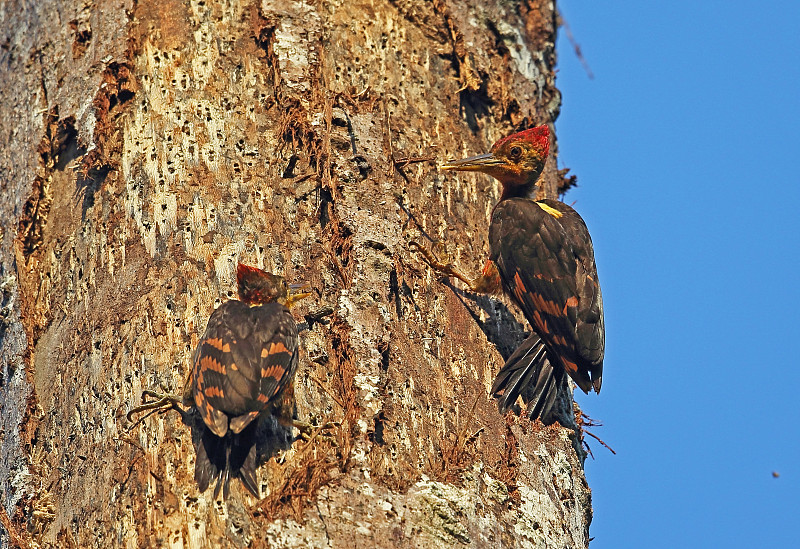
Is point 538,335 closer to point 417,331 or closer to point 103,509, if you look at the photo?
point 417,331

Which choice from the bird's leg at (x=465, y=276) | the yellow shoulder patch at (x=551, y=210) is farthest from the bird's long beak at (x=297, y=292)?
the yellow shoulder patch at (x=551, y=210)

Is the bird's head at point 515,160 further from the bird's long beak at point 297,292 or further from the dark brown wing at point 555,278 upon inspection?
the bird's long beak at point 297,292

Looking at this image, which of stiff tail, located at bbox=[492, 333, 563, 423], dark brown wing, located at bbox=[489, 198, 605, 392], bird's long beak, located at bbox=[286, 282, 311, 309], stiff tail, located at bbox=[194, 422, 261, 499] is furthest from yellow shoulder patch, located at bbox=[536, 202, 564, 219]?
stiff tail, located at bbox=[194, 422, 261, 499]

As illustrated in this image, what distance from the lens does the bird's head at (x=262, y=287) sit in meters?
4.16

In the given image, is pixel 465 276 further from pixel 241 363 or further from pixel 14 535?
pixel 14 535

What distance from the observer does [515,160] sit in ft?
17.4

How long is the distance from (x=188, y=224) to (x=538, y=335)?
1.74 m

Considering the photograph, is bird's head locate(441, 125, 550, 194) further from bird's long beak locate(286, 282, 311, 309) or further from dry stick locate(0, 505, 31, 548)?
dry stick locate(0, 505, 31, 548)

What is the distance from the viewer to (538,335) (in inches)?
191

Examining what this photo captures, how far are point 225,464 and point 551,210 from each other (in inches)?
104

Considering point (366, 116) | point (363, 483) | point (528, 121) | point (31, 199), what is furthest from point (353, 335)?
point (528, 121)

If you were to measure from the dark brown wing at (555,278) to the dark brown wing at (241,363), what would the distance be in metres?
1.42

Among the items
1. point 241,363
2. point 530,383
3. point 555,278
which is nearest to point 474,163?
point 555,278

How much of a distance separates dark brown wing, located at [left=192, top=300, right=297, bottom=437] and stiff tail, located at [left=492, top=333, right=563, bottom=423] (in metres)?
0.97
